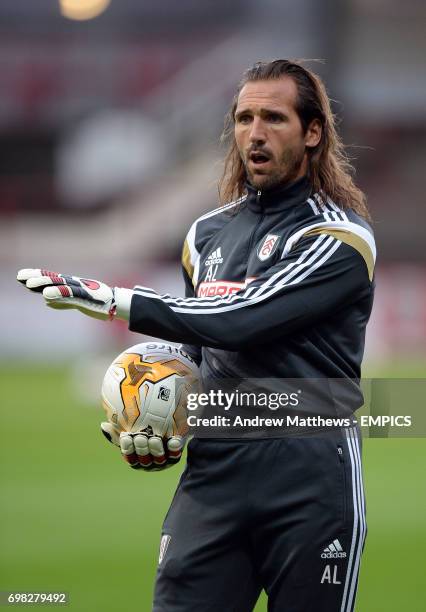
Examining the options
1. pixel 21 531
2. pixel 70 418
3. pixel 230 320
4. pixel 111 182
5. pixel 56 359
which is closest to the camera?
pixel 230 320

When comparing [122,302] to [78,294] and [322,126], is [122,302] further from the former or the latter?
[322,126]

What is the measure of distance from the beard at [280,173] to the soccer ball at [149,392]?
0.63 meters

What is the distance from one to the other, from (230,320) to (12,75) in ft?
81.4

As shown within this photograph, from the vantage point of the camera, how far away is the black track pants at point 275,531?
11.8ft

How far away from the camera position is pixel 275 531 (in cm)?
362

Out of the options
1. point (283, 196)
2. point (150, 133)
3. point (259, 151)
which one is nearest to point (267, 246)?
point (283, 196)

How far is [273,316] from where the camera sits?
354 cm

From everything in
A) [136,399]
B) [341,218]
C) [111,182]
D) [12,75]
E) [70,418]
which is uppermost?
[12,75]

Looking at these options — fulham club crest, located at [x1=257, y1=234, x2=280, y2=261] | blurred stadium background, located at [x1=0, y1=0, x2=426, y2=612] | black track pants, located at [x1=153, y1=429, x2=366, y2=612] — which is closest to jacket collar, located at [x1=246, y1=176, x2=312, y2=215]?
fulham club crest, located at [x1=257, y1=234, x2=280, y2=261]

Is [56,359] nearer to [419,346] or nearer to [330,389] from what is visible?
[419,346]

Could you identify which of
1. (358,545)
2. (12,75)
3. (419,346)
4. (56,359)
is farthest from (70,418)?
(12,75)

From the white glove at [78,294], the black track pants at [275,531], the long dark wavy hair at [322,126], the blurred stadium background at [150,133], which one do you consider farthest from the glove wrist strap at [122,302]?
the blurred stadium background at [150,133]

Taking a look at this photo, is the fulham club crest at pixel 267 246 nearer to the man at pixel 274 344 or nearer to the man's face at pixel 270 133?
the man at pixel 274 344

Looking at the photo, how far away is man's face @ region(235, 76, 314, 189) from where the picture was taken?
12.3 feet
